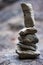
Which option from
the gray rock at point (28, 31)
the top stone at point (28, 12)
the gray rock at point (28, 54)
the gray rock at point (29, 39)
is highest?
the top stone at point (28, 12)

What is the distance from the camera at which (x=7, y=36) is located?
19.8 feet

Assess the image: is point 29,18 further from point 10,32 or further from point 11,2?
point 11,2

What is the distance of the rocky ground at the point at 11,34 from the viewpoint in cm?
333

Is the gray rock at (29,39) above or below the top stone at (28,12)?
below

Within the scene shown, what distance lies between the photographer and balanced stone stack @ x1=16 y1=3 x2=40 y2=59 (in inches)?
133

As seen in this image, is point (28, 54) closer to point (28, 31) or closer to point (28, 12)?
point (28, 31)

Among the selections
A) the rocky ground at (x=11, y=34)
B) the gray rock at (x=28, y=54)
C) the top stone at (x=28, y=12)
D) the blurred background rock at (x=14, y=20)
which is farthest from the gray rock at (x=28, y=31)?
Result: the blurred background rock at (x=14, y=20)

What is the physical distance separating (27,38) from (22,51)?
0.22m

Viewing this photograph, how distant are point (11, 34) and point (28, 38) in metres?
2.95

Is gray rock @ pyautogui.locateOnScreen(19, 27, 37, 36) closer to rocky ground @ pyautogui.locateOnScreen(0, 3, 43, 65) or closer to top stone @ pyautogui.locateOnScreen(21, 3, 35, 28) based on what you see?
top stone @ pyautogui.locateOnScreen(21, 3, 35, 28)

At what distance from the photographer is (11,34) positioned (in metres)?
6.36

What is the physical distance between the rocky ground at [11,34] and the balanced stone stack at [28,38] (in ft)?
0.40

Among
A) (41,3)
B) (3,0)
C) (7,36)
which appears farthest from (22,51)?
(3,0)

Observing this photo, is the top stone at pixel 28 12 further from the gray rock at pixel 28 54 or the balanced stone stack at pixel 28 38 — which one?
the gray rock at pixel 28 54
